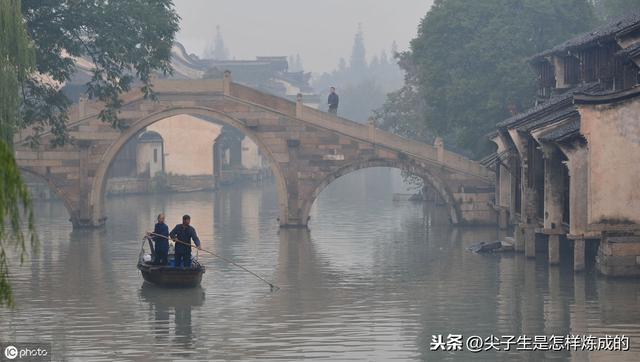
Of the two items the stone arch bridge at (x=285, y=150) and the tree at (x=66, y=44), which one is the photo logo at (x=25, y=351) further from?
the stone arch bridge at (x=285, y=150)

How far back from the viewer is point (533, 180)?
42.2 metres

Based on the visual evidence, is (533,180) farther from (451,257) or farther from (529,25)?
(529,25)

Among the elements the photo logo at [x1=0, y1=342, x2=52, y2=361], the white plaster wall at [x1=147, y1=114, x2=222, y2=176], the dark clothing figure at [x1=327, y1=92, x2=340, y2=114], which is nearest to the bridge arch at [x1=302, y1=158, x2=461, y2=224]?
the dark clothing figure at [x1=327, y1=92, x2=340, y2=114]

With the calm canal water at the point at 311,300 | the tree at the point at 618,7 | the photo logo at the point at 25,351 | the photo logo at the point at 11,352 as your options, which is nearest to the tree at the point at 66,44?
the calm canal water at the point at 311,300

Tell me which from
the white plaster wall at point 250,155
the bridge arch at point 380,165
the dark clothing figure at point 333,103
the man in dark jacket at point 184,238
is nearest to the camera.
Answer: the man in dark jacket at point 184,238

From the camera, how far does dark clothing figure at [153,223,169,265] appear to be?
35947 mm

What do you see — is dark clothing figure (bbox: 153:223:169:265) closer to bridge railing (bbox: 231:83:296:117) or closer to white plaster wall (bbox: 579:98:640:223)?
white plaster wall (bbox: 579:98:640:223)

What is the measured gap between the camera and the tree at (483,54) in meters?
57.4

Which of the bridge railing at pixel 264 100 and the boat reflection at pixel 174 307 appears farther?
the bridge railing at pixel 264 100

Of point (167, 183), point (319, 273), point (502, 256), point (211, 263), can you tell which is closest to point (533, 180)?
point (502, 256)

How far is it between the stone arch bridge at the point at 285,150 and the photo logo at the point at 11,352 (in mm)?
28978

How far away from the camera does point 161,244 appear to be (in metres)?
36.1

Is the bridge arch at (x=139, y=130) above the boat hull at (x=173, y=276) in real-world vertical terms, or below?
above

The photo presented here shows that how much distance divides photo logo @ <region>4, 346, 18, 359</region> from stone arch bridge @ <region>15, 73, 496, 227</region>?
2898cm
